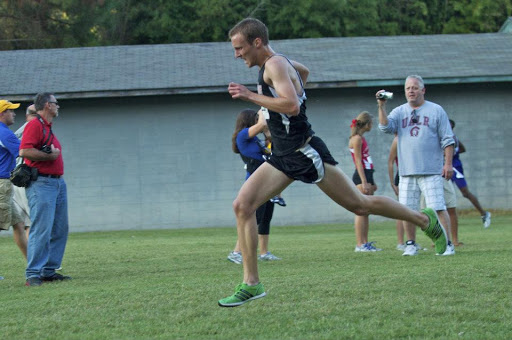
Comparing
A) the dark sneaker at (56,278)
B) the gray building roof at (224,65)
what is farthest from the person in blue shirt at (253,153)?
the gray building roof at (224,65)

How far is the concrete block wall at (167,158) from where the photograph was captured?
21.4 meters

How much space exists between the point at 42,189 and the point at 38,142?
0.52 metres

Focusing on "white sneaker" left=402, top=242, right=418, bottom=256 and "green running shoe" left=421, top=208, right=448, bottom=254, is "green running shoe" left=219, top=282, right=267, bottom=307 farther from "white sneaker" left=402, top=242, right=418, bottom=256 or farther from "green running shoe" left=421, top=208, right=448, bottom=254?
"white sneaker" left=402, top=242, right=418, bottom=256

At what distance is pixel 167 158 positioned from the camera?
70.8ft

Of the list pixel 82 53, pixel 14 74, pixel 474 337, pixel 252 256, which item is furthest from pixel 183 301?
pixel 82 53

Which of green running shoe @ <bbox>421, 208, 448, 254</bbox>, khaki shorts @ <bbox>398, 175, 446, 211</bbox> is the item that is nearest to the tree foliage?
khaki shorts @ <bbox>398, 175, 446, 211</bbox>

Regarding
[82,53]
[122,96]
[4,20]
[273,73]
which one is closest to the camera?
[273,73]

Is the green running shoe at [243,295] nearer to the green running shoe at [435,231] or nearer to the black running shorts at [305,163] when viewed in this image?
the black running shorts at [305,163]

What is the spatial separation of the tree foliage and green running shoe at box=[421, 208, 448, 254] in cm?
2767

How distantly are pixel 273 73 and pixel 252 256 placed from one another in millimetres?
1417

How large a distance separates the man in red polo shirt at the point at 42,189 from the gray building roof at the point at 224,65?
11.2 meters

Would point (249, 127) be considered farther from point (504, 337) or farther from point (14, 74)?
point (14, 74)

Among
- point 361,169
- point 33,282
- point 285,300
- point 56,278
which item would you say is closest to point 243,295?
point 285,300

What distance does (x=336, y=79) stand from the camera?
21.1 meters
